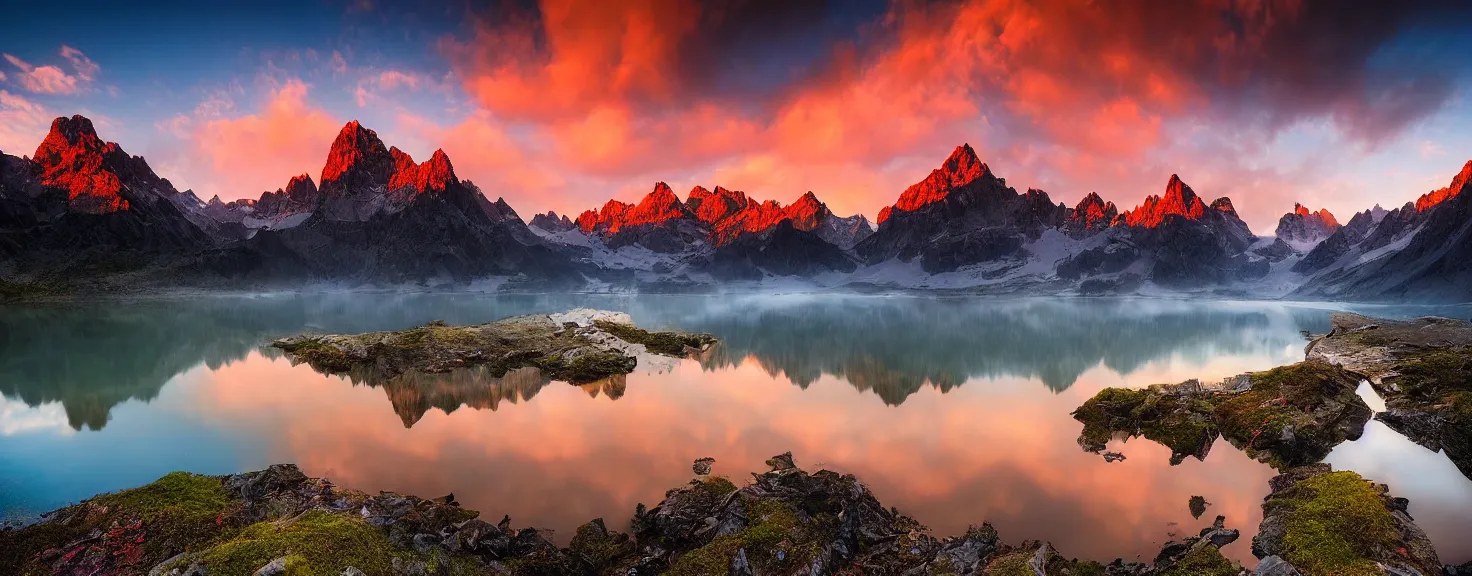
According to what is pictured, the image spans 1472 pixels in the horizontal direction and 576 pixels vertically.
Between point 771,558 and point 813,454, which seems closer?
point 771,558

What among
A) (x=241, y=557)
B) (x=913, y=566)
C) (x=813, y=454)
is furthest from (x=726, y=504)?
(x=241, y=557)

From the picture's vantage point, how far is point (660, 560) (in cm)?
1071

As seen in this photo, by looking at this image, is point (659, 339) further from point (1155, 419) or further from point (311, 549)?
point (311, 549)

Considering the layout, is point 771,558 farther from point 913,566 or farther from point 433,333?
point 433,333

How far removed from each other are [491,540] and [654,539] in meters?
3.08

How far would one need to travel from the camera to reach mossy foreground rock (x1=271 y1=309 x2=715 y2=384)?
31.1m

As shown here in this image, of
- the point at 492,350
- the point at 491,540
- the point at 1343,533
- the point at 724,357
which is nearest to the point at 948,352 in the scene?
the point at 724,357

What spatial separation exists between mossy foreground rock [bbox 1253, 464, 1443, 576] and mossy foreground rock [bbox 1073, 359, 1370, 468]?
15.0ft

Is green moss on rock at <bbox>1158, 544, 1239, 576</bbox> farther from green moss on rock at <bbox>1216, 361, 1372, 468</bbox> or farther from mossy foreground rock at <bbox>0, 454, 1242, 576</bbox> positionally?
green moss on rock at <bbox>1216, 361, 1372, 468</bbox>

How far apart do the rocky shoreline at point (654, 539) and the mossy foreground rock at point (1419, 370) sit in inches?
232

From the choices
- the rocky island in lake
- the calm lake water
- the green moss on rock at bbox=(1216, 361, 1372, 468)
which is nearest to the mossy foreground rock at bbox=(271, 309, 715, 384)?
the calm lake water

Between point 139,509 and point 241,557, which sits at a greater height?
point 241,557

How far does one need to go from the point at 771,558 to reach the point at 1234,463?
1406 centimetres

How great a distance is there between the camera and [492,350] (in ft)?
116
